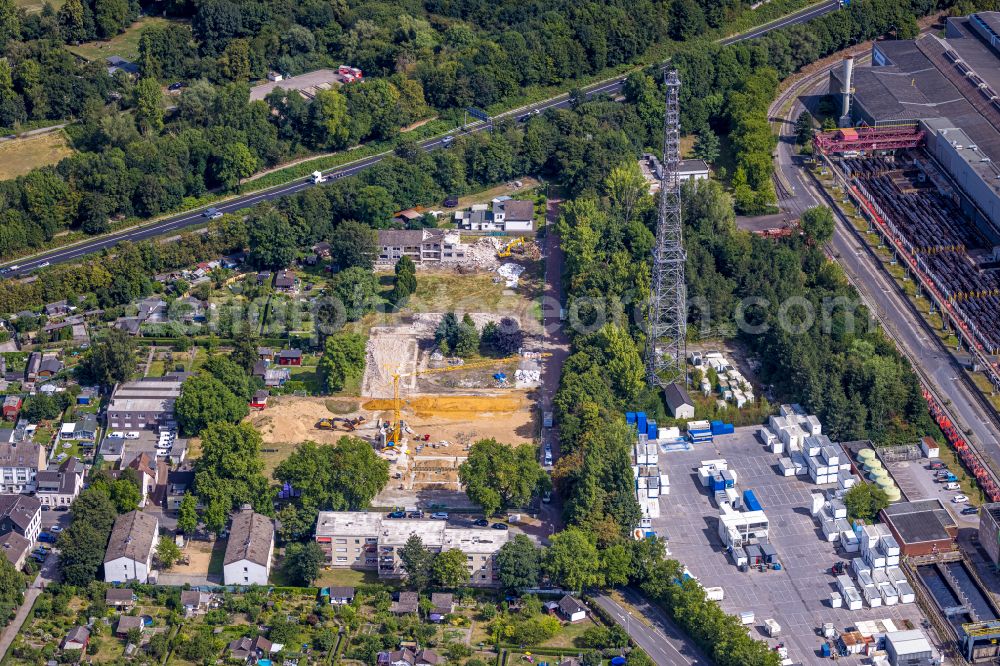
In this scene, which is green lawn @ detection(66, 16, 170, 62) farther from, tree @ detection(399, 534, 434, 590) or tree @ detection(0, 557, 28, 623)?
tree @ detection(399, 534, 434, 590)

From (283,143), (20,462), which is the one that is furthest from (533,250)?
(20,462)

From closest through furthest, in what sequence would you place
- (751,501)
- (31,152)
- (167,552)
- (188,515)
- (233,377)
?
(167,552), (188,515), (751,501), (233,377), (31,152)

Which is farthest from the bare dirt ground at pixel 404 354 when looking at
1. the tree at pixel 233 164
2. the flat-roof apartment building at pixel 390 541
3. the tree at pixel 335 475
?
the tree at pixel 233 164

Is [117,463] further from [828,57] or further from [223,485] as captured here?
[828,57]

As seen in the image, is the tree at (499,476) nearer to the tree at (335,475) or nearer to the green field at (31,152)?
the tree at (335,475)

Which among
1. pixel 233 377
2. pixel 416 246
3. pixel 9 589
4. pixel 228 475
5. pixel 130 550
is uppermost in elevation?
pixel 416 246

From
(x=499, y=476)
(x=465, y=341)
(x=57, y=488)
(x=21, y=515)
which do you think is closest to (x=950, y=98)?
(x=465, y=341)

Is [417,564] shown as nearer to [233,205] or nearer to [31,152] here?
[233,205]
